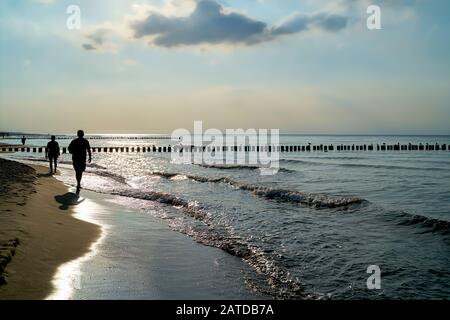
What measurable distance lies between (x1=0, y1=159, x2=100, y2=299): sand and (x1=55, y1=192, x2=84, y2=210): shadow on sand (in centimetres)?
19

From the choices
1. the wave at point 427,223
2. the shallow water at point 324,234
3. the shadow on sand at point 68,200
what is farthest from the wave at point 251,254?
the wave at point 427,223

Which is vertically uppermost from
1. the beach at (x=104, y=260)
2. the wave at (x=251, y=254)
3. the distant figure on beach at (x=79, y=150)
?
the distant figure on beach at (x=79, y=150)

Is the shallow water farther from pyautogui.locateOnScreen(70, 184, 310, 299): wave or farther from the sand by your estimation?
the sand

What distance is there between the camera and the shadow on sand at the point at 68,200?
38.8 ft

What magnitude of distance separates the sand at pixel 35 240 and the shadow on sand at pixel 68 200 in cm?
19

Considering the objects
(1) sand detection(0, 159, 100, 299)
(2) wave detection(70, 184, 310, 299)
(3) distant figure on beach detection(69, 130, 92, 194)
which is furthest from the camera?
(3) distant figure on beach detection(69, 130, 92, 194)

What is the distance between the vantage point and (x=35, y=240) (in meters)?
6.83

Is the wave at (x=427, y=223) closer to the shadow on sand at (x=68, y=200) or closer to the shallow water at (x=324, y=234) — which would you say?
the shallow water at (x=324, y=234)

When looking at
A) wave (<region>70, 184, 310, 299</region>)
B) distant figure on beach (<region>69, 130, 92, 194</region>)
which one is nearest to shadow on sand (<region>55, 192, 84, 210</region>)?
distant figure on beach (<region>69, 130, 92, 194</region>)

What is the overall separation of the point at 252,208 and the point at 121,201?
4839 mm

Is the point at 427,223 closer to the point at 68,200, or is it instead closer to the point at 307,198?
the point at 307,198

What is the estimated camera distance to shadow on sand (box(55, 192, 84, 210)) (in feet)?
38.8
